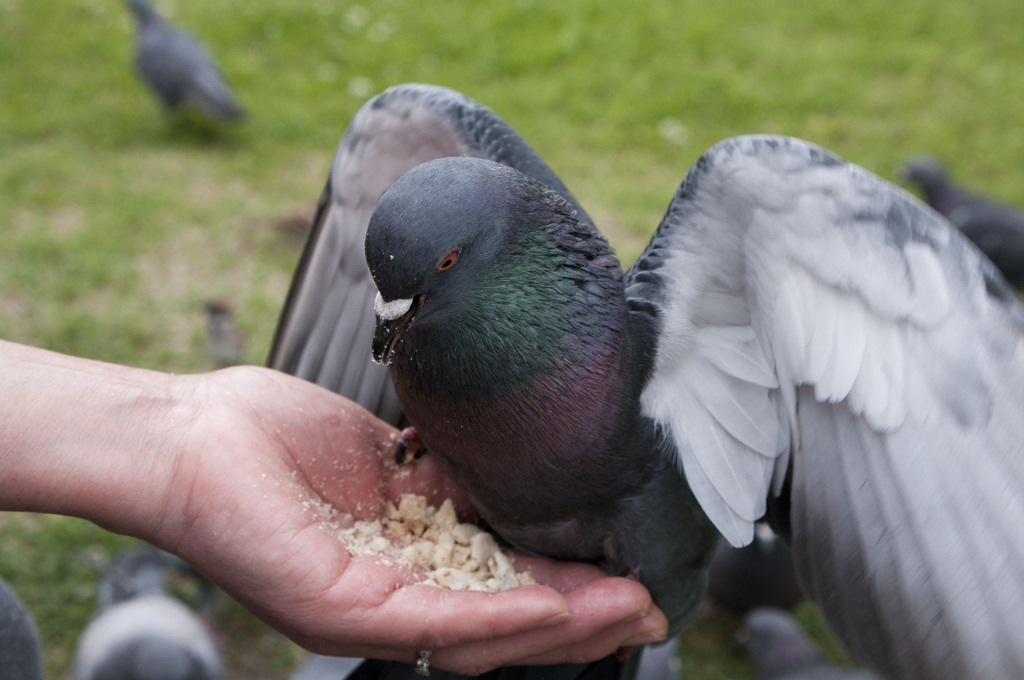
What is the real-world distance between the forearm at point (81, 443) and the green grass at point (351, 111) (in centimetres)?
344

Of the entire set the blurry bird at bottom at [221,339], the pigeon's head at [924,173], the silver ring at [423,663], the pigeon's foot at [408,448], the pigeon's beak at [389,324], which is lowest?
the blurry bird at bottom at [221,339]

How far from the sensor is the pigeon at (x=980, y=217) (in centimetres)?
661

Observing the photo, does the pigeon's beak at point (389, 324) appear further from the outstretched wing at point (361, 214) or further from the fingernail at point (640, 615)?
the fingernail at point (640, 615)

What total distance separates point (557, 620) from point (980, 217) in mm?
5820

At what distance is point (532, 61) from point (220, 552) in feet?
24.3

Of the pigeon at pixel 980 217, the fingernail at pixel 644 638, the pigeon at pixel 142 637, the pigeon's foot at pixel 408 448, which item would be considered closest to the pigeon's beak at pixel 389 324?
the pigeon's foot at pixel 408 448

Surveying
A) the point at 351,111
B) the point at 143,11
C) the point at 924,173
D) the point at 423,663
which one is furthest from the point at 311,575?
the point at 143,11

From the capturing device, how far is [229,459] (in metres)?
2.28

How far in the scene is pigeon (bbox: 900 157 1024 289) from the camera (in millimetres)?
6605

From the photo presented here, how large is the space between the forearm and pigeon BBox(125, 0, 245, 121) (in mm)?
6033

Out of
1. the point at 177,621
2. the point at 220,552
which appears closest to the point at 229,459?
the point at 220,552

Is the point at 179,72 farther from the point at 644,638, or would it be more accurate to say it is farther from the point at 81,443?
the point at 644,638

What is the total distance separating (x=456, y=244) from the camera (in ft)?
6.82

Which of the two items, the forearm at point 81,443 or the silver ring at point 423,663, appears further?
the silver ring at point 423,663
